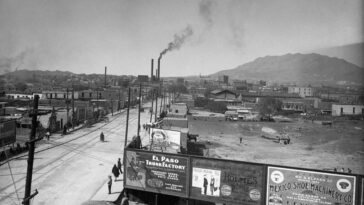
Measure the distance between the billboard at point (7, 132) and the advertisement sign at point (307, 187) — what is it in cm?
2290

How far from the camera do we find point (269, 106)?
284ft

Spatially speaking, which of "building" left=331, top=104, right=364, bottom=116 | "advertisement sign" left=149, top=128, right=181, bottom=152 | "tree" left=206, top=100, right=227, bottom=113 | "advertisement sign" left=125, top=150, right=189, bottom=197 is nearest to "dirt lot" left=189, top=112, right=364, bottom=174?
"advertisement sign" left=149, top=128, right=181, bottom=152

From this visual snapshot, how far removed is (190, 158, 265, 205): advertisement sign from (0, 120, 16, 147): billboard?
19.6 metres

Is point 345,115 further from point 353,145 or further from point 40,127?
point 40,127

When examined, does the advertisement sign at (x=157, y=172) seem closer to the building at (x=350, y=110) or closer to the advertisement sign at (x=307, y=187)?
the advertisement sign at (x=307, y=187)

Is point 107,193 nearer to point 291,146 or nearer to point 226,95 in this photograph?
point 291,146

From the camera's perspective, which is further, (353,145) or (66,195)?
(353,145)

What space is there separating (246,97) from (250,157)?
80.6m

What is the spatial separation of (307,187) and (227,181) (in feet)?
11.1

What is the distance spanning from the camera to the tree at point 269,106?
83.9 m

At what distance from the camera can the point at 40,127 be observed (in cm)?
3406

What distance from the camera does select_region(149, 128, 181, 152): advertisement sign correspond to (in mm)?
22656

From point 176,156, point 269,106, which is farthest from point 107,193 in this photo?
point 269,106

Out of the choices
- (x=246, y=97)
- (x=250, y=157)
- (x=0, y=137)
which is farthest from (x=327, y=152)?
(x=246, y=97)
